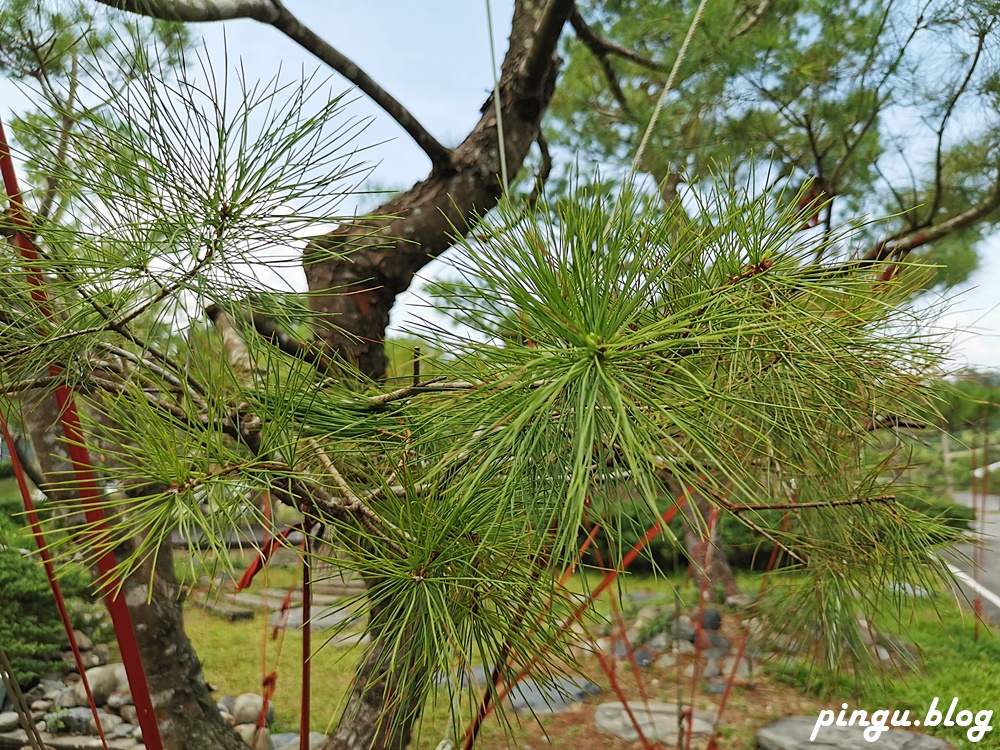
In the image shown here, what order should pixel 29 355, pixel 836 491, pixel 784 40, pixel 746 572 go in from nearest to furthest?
pixel 29 355 → pixel 836 491 → pixel 784 40 → pixel 746 572

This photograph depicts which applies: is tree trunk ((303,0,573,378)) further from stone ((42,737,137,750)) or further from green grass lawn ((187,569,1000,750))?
stone ((42,737,137,750))

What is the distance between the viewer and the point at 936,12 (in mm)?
1576

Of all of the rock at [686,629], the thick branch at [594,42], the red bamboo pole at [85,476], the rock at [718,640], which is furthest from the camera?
the rock at [686,629]

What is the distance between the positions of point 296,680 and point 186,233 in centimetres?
184

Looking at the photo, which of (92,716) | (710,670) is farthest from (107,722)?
(710,670)

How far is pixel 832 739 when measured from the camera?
1.49m

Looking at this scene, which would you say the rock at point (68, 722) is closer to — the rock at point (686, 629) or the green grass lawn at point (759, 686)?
the green grass lawn at point (759, 686)

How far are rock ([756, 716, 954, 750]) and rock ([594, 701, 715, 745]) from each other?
0.14m

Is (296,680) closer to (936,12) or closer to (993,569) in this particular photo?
(936,12)

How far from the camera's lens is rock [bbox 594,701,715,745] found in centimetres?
161

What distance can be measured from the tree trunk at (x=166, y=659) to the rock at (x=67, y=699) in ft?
4.03

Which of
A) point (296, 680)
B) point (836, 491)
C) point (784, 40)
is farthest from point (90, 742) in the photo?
point (784, 40)

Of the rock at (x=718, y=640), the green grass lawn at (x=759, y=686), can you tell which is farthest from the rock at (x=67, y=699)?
the rock at (x=718, y=640)

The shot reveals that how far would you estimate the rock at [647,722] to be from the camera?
161 centimetres
